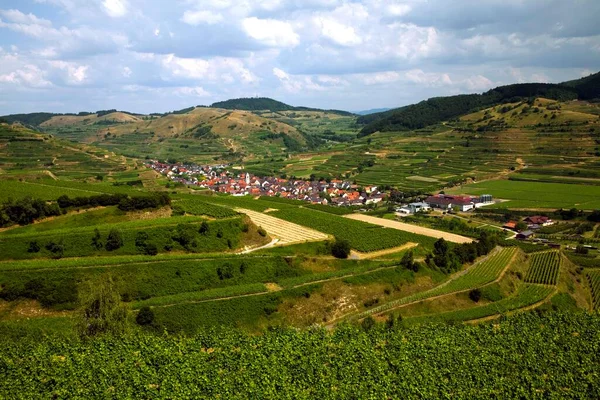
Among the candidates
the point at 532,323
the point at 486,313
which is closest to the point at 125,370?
the point at 532,323

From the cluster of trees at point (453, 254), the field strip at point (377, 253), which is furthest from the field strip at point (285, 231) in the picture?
the cluster of trees at point (453, 254)

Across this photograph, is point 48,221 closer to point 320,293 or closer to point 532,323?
point 320,293

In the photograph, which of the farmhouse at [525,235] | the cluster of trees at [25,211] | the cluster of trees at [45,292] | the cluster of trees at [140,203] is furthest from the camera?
the farmhouse at [525,235]

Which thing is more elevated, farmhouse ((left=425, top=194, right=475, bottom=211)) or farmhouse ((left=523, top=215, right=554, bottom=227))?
farmhouse ((left=425, top=194, right=475, bottom=211))

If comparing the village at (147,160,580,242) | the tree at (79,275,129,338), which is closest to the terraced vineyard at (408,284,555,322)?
the tree at (79,275,129,338)

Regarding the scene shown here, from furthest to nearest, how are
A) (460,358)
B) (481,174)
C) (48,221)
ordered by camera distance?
(481,174)
(48,221)
(460,358)

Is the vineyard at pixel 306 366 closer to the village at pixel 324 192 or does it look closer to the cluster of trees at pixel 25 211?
the cluster of trees at pixel 25 211

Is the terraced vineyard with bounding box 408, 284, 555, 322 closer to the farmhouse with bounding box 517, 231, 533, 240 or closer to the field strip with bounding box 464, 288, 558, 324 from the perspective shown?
the field strip with bounding box 464, 288, 558, 324
